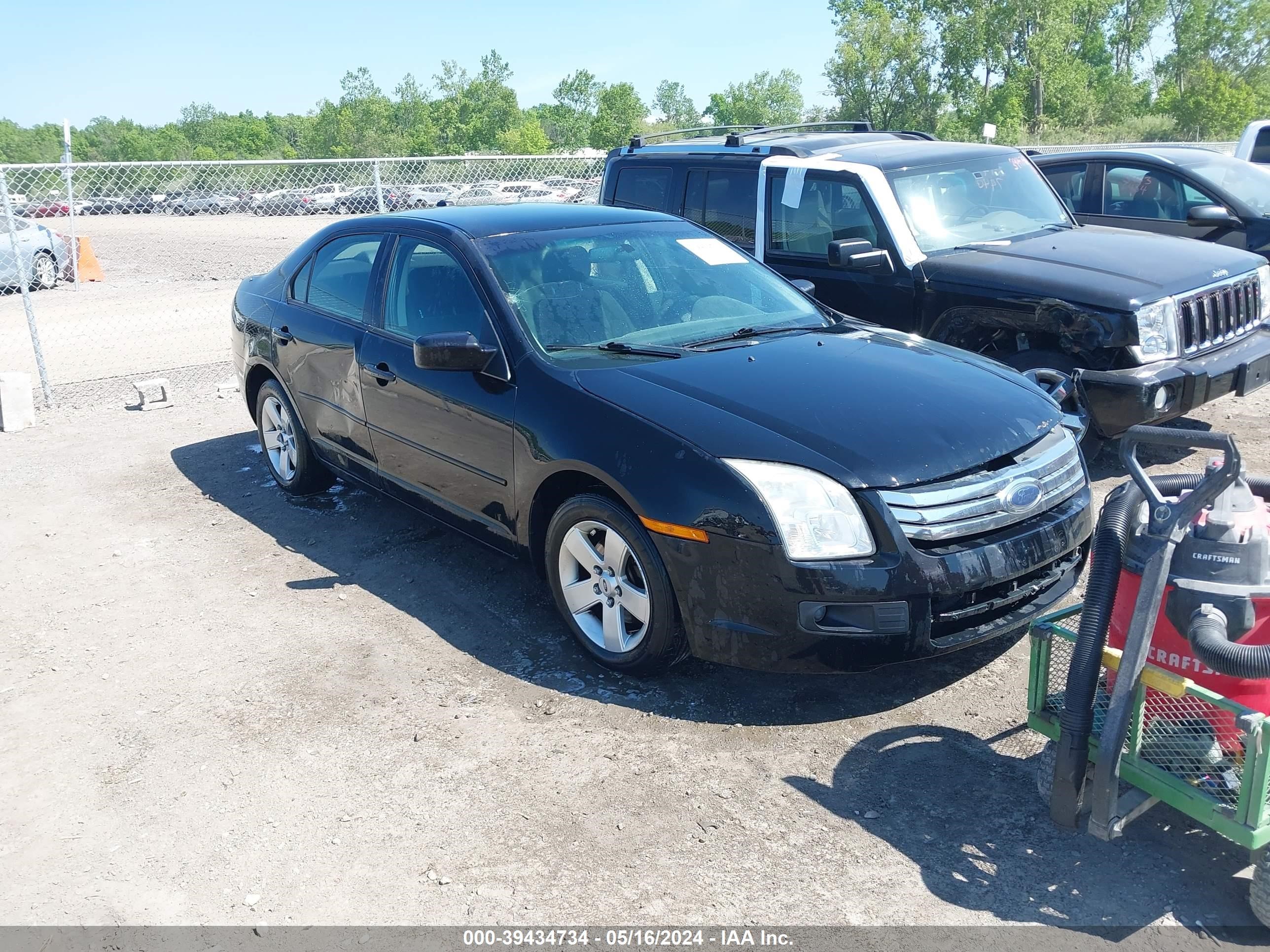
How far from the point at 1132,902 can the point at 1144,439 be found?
121 cm

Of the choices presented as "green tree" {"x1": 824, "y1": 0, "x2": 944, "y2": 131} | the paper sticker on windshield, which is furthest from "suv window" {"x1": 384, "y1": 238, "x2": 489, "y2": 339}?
"green tree" {"x1": 824, "y1": 0, "x2": 944, "y2": 131}

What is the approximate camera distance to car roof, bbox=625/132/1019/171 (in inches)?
267

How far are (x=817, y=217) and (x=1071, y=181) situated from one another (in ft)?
11.7

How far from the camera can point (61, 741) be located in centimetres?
387

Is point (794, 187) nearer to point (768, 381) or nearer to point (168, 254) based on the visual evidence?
point (768, 381)

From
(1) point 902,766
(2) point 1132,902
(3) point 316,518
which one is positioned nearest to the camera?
(2) point 1132,902

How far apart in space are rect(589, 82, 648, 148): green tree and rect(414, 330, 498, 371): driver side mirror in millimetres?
79057

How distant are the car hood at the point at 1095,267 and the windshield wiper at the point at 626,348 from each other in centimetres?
243

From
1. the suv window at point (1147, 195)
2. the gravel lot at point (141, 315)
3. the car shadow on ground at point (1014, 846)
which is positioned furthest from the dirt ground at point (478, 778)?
the suv window at point (1147, 195)

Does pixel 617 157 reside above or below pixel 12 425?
above

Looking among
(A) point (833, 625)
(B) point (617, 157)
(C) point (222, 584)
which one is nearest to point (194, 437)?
(C) point (222, 584)

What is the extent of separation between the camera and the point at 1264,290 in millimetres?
6504

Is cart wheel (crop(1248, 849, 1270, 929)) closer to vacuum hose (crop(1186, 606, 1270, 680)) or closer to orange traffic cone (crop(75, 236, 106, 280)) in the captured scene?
vacuum hose (crop(1186, 606, 1270, 680))

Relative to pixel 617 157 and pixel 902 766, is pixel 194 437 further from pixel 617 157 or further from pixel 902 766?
pixel 902 766
